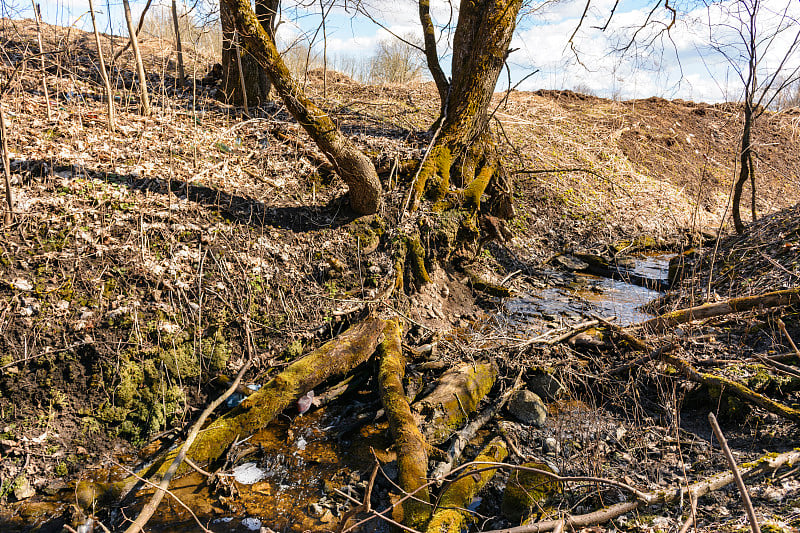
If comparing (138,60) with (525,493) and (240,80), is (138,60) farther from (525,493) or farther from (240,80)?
(525,493)

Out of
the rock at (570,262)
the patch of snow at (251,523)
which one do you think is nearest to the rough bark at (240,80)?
the rock at (570,262)

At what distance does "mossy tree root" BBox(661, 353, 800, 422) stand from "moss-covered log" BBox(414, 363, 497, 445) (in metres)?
1.65

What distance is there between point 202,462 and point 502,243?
5960 millimetres

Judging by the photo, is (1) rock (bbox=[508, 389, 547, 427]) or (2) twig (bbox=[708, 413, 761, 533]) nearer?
(2) twig (bbox=[708, 413, 761, 533])

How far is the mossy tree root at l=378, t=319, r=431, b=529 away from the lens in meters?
2.96

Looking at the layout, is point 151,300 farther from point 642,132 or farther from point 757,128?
point 757,128

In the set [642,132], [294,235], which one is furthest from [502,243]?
[642,132]

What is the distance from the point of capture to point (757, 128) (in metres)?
18.8

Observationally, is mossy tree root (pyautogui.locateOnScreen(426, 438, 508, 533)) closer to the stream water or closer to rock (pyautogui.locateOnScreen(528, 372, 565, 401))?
rock (pyautogui.locateOnScreen(528, 372, 565, 401))

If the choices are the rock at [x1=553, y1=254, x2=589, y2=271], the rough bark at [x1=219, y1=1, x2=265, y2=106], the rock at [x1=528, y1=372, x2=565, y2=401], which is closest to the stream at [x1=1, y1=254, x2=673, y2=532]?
the rock at [x1=528, y1=372, x2=565, y2=401]

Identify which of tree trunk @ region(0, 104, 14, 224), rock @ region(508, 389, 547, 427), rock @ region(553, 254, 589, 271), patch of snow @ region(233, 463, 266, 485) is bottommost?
patch of snow @ region(233, 463, 266, 485)

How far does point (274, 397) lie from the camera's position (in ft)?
13.0

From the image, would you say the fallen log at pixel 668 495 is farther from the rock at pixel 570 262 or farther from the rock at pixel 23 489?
the rock at pixel 570 262

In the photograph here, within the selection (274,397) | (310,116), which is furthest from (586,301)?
(274,397)
